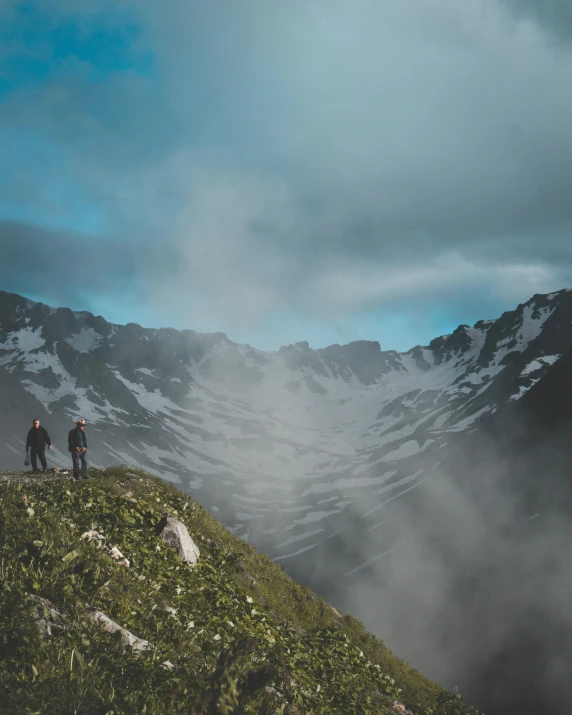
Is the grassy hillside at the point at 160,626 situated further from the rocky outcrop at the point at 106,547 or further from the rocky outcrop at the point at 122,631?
the rocky outcrop at the point at 106,547

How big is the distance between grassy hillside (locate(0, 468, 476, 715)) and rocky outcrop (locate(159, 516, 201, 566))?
34 centimetres

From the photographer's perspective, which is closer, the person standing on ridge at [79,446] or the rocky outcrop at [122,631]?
the rocky outcrop at [122,631]

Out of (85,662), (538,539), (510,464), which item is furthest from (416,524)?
(85,662)

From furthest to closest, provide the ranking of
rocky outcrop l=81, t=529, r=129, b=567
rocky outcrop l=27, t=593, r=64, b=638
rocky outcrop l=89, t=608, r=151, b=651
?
rocky outcrop l=81, t=529, r=129, b=567
rocky outcrop l=89, t=608, r=151, b=651
rocky outcrop l=27, t=593, r=64, b=638

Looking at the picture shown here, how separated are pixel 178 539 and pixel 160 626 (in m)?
6.21

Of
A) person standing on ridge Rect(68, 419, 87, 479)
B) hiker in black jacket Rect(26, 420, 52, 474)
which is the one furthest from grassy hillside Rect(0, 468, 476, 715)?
hiker in black jacket Rect(26, 420, 52, 474)

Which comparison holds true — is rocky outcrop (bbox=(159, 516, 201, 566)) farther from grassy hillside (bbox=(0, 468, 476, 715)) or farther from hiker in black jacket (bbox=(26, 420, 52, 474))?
hiker in black jacket (bbox=(26, 420, 52, 474))

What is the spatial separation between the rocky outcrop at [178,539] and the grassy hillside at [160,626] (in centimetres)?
34

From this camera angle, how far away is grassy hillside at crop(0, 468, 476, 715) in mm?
7442

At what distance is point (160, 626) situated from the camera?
35.2ft

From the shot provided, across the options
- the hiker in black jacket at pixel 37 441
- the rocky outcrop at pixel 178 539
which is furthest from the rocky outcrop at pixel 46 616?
the hiker in black jacket at pixel 37 441

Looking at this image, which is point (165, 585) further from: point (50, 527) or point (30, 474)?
point (30, 474)

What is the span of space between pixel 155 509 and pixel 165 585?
17.0ft

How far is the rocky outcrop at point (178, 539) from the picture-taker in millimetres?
16641
